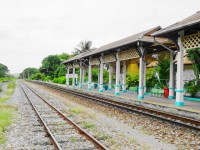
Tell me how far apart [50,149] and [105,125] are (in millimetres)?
3168

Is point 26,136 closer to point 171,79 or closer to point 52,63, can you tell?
point 171,79

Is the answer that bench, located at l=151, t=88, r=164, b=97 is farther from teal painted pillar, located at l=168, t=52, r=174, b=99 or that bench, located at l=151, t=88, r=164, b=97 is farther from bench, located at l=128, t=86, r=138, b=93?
bench, located at l=128, t=86, r=138, b=93

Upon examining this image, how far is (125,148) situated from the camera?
18.2ft

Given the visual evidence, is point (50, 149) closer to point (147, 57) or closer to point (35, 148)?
point (35, 148)

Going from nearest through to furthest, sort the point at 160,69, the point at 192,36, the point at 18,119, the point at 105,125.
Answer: the point at 105,125, the point at 18,119, the point at 192,36, the point at 160,69

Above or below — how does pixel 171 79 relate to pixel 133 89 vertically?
above

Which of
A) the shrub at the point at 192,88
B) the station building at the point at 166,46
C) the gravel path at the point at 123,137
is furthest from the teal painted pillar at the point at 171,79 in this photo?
the gravel path at the point at 123,137

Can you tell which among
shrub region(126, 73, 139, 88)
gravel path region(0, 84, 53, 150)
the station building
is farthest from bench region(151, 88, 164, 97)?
gravel path region(0, 84, 53, 150)

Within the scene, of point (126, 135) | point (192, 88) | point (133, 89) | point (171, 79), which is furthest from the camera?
point (133, 89)

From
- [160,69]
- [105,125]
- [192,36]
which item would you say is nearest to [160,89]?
[160,69]

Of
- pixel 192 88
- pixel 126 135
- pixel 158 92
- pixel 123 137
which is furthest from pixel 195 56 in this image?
pixel 123 137

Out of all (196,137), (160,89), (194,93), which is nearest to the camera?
(196,137)

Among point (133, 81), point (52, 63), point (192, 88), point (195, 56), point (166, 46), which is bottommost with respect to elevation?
point (192, 88)

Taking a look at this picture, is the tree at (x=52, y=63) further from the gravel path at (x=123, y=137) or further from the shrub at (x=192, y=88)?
the gravel path at (x=123, y=137)
